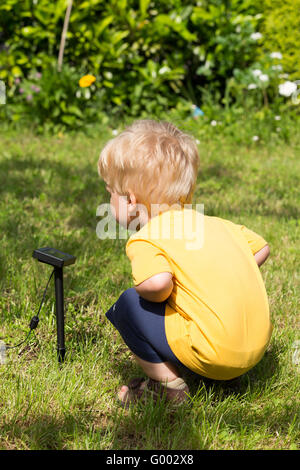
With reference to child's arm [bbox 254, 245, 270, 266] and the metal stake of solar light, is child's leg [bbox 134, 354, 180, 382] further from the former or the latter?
child's arm [bbox 254, 245, 270, 266]

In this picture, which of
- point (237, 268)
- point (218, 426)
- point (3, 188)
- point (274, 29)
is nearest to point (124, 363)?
point (218, 426)

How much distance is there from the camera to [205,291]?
1794mm

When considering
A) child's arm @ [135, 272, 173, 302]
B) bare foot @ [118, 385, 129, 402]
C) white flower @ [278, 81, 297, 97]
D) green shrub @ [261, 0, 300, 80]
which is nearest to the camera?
child's arm @ [135, 272, 173, 302]

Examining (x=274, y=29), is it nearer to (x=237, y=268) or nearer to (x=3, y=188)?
(x=3, y=188)

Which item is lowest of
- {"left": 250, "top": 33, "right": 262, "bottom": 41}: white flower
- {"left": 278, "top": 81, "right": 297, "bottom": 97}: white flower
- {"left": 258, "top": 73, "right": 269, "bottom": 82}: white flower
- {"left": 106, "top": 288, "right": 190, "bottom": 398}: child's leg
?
{"left": 106, "top": 288, "right": 190, "bottom": 398}: child's leg

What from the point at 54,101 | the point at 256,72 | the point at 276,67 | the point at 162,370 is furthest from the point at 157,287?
the point at 276,67

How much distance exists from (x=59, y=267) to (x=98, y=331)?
1.89 feet

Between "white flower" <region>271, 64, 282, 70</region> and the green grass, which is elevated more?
"white flower" <region>271, 64, 282, 70</region>

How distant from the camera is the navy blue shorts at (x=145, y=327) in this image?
190 centimetres

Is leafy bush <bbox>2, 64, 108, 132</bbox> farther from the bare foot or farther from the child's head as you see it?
the bare foot

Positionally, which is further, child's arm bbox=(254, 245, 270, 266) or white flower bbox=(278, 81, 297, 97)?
A: white flower bbox=(278, 81, 297, 97)

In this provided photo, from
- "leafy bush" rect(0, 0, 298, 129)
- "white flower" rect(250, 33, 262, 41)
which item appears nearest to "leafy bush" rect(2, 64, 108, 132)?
"leafy bush" rect(0, 0, 298, 129)

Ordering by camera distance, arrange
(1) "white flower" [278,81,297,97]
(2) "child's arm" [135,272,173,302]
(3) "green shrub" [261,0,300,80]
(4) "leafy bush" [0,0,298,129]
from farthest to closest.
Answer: (3) "green shrub" [261,0,300,80] → (4) "leafy bush" [0,0,298,129] → (1) "white flower" [278,81,297,97] → (2) "child's arm" [135,272,173,302]

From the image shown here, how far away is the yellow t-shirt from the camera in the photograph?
1.79 m
